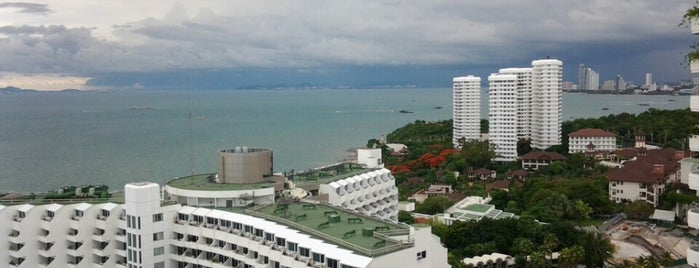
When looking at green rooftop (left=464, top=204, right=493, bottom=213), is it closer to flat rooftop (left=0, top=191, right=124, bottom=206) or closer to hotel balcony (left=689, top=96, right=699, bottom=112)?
flat rooftop (left=0, top=191, right=124, bottom=206)

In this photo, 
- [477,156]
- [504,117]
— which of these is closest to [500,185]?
[477,156]

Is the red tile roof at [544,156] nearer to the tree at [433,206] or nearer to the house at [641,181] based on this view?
the house at [641,181]

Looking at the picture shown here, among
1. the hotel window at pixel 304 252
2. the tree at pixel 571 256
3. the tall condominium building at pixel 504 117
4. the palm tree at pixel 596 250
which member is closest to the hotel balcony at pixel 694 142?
the hotel window at pixel 304 252

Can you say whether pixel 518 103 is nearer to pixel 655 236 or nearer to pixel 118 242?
pixel 655 236

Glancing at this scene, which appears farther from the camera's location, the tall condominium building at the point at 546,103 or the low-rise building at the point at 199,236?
the tall condominium building at the point at 546,103

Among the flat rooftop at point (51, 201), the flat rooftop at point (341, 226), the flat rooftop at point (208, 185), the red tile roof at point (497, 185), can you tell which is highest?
the flat rooftop at point (208, 185)

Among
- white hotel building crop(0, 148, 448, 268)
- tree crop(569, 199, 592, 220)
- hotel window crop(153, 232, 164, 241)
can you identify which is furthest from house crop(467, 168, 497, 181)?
hotel window crop(153, 232, 164, 241)

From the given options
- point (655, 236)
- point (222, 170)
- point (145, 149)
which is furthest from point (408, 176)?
point (145, 149)
